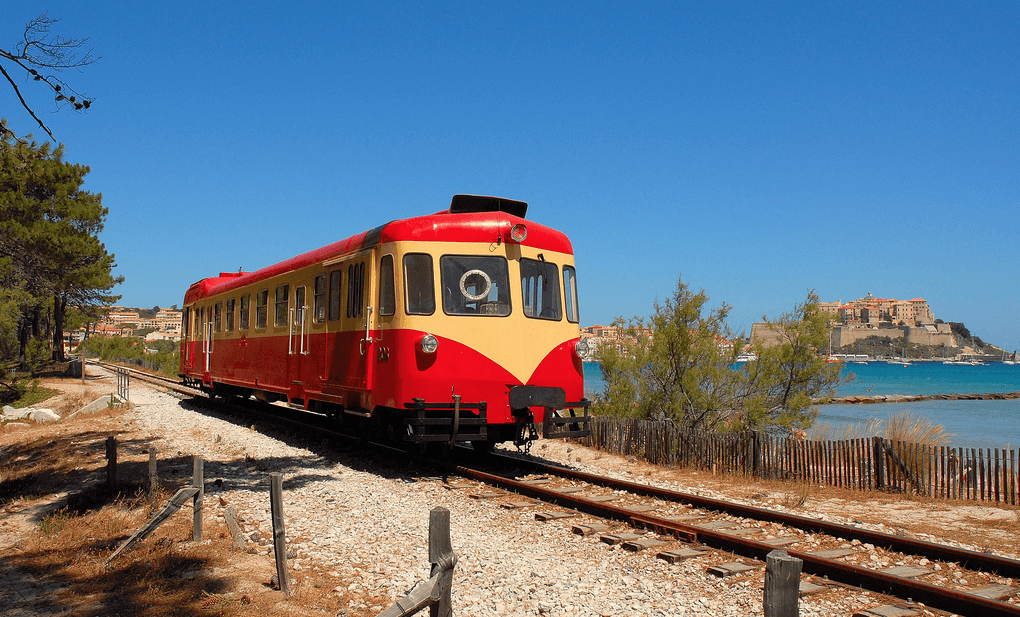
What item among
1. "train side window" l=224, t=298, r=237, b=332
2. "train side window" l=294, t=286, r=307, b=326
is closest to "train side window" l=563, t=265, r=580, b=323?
"train side window" l=294, t=286, r=307, b=326

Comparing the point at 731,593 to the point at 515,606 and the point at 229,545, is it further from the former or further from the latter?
the point at 229,545

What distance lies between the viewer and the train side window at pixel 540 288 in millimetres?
10492

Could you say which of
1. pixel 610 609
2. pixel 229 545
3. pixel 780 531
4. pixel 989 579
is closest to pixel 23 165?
pixel 229 545

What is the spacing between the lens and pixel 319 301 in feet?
41.0

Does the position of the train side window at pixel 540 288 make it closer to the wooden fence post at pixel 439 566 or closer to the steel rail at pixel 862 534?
the steel rail at pixel 862 534

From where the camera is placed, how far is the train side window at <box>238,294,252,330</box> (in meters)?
16.5

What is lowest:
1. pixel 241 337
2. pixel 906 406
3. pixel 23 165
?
pixel 906 406

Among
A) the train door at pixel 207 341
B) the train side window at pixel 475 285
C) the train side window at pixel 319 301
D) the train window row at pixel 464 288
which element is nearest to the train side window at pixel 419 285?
the train window row at pixel 464 288

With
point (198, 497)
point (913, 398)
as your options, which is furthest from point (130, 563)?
point (913, 398)

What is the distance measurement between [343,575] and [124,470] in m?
6.62

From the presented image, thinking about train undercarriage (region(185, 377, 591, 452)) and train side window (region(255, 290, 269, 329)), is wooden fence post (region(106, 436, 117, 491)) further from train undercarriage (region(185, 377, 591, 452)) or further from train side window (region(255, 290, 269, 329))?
train side window (region(255, 290, 269, 329))

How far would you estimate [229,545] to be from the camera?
6.70 metres

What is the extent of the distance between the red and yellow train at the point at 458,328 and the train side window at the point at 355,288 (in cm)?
2

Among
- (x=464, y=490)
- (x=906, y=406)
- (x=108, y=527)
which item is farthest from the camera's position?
(x=906, y=406)
